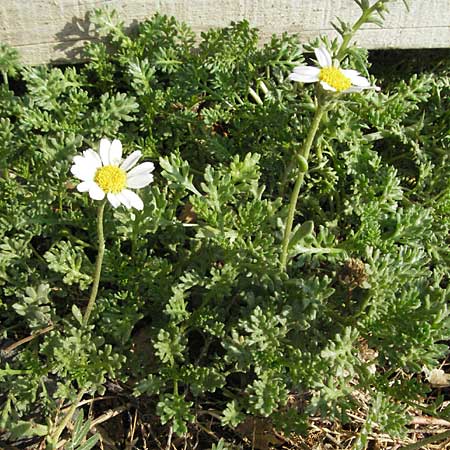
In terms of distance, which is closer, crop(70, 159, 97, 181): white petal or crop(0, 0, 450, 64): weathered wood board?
crop(70, 159, 97, 181): white petal

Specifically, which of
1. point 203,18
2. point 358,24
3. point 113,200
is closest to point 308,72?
point 358,24

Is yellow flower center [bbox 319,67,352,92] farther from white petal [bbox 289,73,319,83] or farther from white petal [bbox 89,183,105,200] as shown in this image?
white petal [bbox 89,183,105,200]

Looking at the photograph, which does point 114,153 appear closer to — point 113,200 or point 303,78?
point 113,200

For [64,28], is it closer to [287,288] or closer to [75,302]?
[75,302]

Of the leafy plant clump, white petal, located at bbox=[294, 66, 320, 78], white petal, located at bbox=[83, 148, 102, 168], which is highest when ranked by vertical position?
white petal, located at bbox=[294, 66, 320, 78]

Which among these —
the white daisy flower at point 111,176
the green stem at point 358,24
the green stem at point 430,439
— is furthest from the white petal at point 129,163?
the green stem at point 430,439

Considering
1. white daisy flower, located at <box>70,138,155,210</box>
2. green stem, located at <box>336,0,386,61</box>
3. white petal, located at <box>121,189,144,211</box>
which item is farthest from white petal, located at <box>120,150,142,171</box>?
green stem, located at <box>336,0,386,61</box>

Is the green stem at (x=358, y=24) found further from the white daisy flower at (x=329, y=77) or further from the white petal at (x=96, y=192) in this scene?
the white petal at (x=96, y=192)
